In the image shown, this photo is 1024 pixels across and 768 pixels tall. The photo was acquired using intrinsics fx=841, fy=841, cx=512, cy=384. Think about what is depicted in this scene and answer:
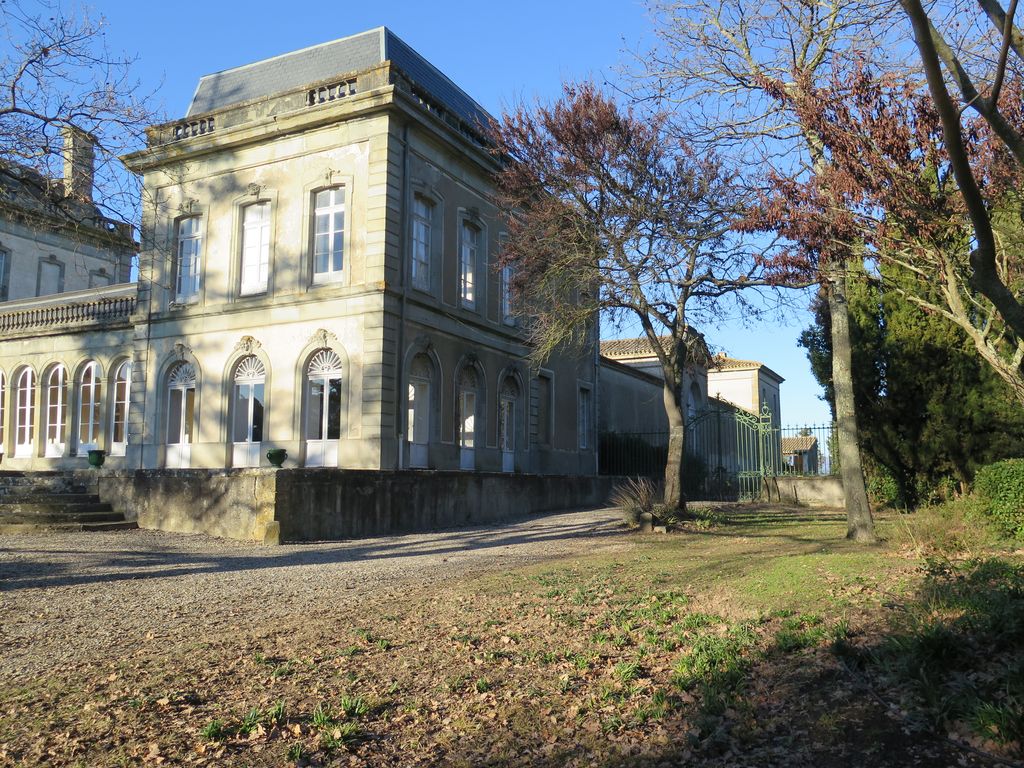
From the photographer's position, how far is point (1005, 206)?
7453 mm

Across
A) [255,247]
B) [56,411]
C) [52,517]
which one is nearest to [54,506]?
[52,517]

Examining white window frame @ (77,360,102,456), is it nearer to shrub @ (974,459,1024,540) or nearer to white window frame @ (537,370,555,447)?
white window frame @ (537,370,555,447)

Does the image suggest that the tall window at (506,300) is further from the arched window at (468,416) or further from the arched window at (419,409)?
the arched window at (419,409)

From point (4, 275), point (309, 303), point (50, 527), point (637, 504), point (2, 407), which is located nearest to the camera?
point (50, 527)

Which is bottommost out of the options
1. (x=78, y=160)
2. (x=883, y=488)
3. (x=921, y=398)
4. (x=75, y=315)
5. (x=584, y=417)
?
(x=883, y=488)

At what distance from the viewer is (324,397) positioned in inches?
688

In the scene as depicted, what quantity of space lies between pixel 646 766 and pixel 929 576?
11.8ft

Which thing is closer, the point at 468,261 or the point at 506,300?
the point at 468,261

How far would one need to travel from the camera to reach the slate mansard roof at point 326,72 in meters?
18.9

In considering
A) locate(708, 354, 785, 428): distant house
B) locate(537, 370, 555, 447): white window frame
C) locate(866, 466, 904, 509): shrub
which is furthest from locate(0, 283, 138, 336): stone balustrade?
locate(708, 354, 785, 428): distant house

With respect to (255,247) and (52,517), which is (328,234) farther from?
(52,517)

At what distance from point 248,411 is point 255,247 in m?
3.73

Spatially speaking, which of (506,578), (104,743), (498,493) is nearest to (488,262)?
(498,493)

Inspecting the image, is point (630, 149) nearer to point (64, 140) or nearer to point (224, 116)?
point (64, 140)
